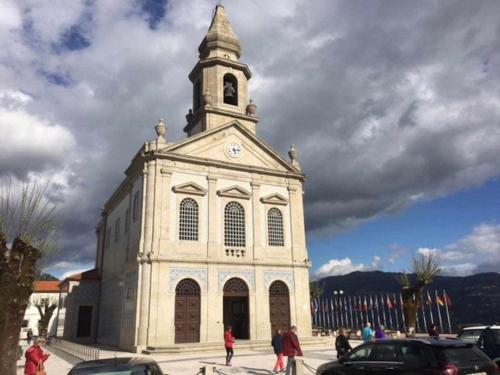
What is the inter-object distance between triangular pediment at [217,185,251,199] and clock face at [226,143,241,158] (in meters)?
2.32

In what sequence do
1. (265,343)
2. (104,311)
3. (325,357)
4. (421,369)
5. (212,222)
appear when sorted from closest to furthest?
(421,369) → (325,357) → (265,343) → (212,222) → (104,311)

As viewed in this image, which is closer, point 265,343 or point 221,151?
point 265,343

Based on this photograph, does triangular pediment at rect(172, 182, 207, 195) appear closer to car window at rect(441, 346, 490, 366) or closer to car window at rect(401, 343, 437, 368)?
car window at rect(401, 343, 437, 368)

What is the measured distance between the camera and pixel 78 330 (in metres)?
30.7

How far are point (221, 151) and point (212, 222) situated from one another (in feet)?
16.1

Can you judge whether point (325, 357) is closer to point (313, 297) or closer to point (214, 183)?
point (214, 183)

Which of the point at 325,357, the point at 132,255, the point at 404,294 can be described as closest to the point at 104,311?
the point at 132,255

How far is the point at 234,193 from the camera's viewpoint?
2650 cm

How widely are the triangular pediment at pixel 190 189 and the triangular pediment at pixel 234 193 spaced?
114cm

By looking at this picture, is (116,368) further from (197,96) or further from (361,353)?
(197,96)

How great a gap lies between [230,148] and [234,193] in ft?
10.5

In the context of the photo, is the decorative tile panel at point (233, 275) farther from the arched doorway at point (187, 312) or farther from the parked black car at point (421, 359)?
the parked black car at point (421, 359)

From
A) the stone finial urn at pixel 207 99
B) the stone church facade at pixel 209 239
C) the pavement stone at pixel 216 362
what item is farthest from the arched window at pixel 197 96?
the pavement stone at pixel 216 362

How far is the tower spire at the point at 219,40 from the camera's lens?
105 ft
